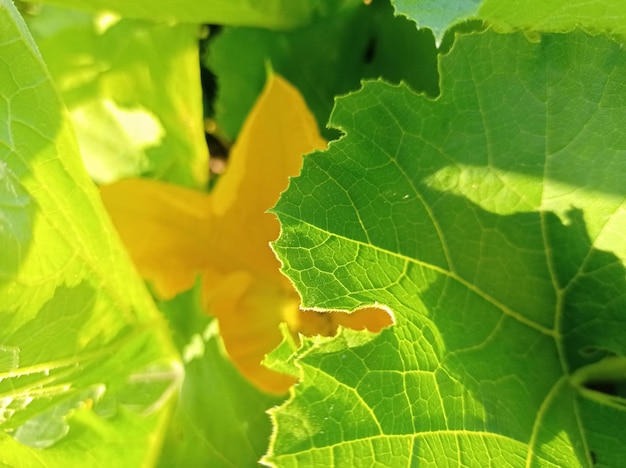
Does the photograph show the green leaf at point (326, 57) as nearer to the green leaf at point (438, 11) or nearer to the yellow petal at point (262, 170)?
the yellow petal at point (262, 170)

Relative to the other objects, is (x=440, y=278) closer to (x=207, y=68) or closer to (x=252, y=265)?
(x=252, y=265)

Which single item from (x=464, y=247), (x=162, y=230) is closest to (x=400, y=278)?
(x=464, y=247)

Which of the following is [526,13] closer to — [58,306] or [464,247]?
[464,247]

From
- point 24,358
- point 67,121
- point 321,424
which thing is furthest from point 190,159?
point 321,424

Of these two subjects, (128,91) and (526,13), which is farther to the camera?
(128,91)

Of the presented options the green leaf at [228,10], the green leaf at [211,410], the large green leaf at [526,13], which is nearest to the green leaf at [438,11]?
the large green leaf at [526,13]

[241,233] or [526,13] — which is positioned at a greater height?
[526,13]
